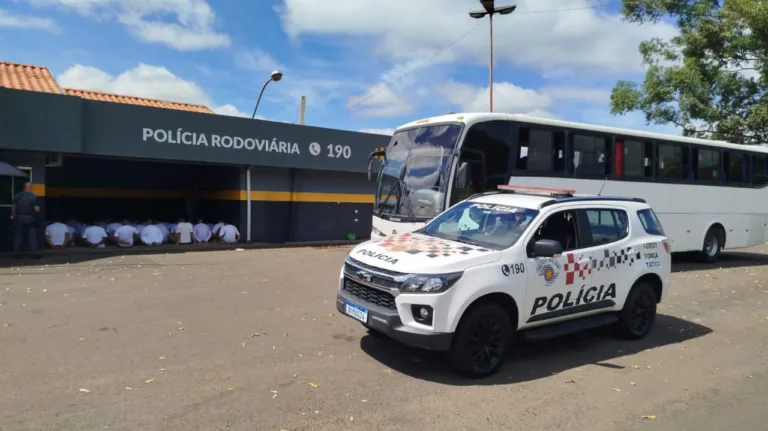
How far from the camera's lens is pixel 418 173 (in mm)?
10484

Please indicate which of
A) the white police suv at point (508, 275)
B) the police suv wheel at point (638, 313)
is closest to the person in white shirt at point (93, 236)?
the white police suv at point (508, 275)

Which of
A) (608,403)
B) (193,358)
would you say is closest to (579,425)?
(608,403)

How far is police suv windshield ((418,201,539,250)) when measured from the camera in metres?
5.93

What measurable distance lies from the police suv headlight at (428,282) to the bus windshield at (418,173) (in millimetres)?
4778

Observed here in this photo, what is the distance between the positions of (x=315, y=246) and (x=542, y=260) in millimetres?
12461

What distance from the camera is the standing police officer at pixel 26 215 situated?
12102 millimetres

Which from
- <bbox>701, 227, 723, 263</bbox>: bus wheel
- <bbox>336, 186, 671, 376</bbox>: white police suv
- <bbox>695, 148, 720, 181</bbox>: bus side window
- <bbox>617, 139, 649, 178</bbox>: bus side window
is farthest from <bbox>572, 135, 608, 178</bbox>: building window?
<bbox>701, 227, 723, 263</bbox>: bus wheel

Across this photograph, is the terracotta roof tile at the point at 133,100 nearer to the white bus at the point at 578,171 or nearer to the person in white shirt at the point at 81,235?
the person in white shirt at the point at 81,235

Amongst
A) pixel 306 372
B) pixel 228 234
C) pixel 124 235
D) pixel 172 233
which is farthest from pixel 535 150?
pixel 124 235

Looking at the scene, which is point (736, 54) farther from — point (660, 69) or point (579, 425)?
point (579, 425)

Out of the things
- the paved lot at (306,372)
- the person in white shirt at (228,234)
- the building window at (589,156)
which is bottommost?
the paved lot at (306,372)

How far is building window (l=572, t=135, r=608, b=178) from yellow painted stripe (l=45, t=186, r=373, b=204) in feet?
30.0

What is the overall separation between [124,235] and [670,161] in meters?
14.5

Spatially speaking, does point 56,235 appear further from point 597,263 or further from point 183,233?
point 597,263
